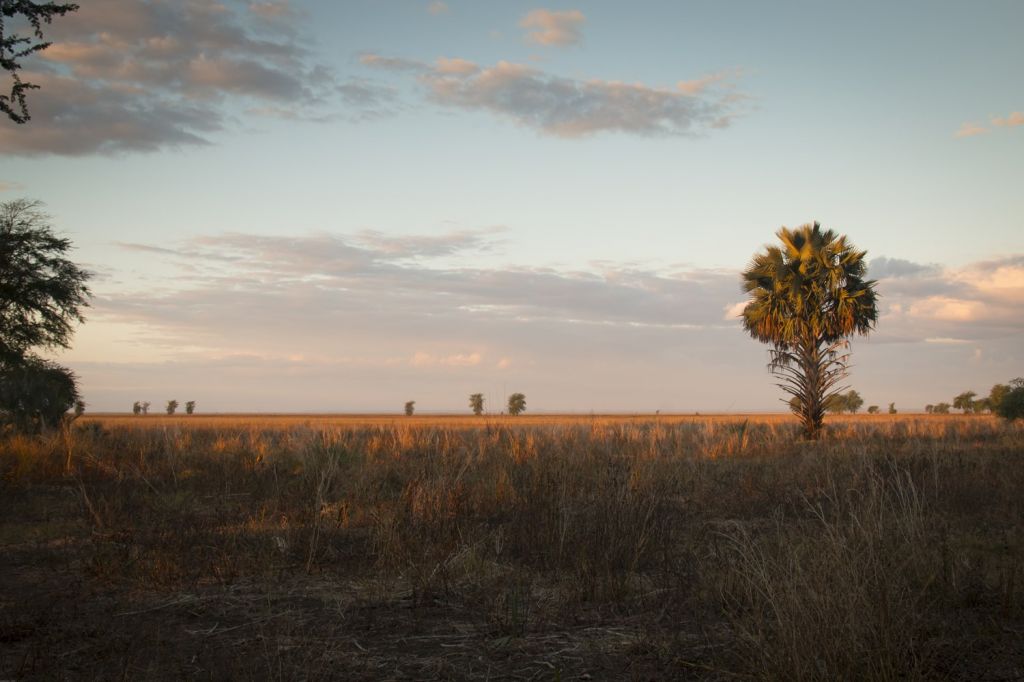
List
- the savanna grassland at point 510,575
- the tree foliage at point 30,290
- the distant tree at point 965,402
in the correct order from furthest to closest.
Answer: the distant tree at point 965,402
the tree foliage at point 30,290
the savanna grassland at point 510,575

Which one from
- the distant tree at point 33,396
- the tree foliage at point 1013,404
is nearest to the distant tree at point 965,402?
the tree foliage at point 1013,404

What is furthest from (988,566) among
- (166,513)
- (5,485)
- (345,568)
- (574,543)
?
(5,485)

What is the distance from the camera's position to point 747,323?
84.0 ft

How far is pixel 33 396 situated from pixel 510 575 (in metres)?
18.0

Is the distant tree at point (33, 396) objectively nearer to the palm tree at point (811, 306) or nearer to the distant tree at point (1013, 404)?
the palm tree at point (811, 306)

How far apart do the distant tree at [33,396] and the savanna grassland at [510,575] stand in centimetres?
559

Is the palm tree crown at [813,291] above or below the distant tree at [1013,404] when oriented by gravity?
Answer: above

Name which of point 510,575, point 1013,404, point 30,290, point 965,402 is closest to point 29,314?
point 30,290

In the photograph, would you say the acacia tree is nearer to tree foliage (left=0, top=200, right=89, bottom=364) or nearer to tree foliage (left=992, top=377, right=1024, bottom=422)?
tree foliage (left=0, top=200, right=89, bottom=364)

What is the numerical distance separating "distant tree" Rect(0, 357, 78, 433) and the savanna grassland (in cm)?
559

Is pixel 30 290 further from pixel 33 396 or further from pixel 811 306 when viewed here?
pixel 811 306

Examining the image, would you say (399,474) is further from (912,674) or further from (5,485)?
(912,674)

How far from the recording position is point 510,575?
698cm

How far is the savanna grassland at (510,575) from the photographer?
14.7 feet
